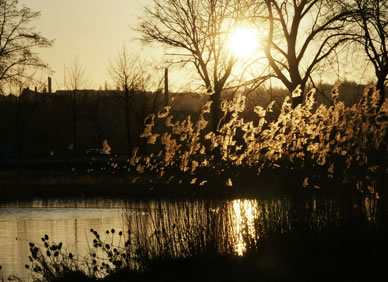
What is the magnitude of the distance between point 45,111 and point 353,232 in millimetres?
82483

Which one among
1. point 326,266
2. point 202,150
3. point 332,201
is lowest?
point 326,266

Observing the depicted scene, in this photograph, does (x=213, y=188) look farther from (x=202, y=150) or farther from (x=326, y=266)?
(x=326, y=266)

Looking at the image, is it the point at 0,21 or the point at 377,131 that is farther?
the point at 0,21

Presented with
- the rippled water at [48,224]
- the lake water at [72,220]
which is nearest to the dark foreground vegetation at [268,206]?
the lake water at [72,220]

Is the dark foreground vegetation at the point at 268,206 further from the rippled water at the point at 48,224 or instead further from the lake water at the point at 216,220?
the rippled water at the point at 48,224

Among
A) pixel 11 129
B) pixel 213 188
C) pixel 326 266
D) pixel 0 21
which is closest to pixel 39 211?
pixel 213 188

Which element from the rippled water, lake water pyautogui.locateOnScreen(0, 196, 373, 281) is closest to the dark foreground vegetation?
lake water pyautogui.locateOnScreen(0, 196, 373, 281)

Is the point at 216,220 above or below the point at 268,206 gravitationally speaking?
below

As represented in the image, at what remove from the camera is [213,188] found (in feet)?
38.2

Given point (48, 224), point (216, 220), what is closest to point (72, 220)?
point (48, 224)

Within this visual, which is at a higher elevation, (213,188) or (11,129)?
(11,129)

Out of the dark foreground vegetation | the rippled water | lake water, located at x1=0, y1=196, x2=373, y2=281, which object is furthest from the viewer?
the rippled water

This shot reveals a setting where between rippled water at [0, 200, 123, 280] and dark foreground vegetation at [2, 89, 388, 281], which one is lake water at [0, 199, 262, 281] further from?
dark foreground vegetation at [2, 89, 388, 281]

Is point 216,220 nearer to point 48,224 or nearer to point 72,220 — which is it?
point 48,224
